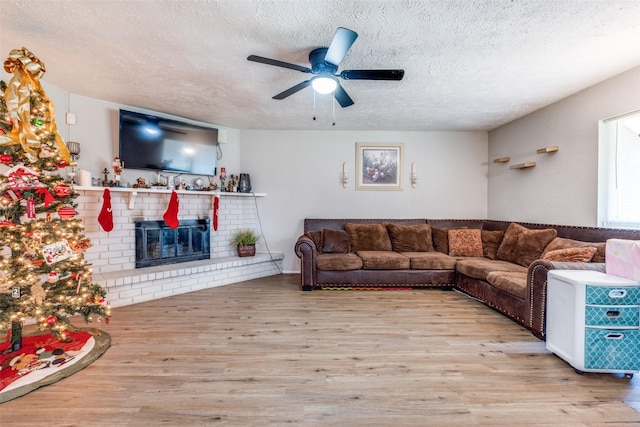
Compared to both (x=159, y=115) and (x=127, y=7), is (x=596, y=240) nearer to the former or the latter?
(x=127, y=7)

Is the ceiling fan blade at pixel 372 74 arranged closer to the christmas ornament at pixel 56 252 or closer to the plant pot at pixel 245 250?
the christmas ornament at pixel 56 252

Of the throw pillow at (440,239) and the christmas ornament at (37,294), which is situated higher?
the throw pillow at (440,239)

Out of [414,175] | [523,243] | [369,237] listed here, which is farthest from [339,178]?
[523,243]

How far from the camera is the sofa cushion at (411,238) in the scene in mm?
4312

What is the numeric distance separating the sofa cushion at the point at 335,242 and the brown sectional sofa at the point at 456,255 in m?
0.01

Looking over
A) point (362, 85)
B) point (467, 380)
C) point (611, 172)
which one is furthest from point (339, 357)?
point (611, 172)

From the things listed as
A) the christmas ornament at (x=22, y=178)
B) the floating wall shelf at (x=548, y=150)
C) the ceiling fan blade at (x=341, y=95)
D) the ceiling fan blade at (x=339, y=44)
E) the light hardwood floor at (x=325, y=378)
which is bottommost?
the light hardwood floor at (x=325, y=378)

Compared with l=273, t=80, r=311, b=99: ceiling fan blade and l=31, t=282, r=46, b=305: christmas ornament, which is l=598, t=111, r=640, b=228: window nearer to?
l=273, t=80, r=311, b=99: ceiling fan blade

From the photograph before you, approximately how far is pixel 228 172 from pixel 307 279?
2250 millimetres

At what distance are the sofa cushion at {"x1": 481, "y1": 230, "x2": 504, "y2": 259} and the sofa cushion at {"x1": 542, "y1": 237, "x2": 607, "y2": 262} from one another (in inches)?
31.9

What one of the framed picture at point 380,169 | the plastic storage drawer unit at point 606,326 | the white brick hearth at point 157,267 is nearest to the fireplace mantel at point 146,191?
the white brick hearth at point 157,267

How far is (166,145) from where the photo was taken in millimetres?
3889

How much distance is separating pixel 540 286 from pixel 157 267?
13.9 feet

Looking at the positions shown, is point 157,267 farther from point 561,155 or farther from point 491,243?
point 561,155
